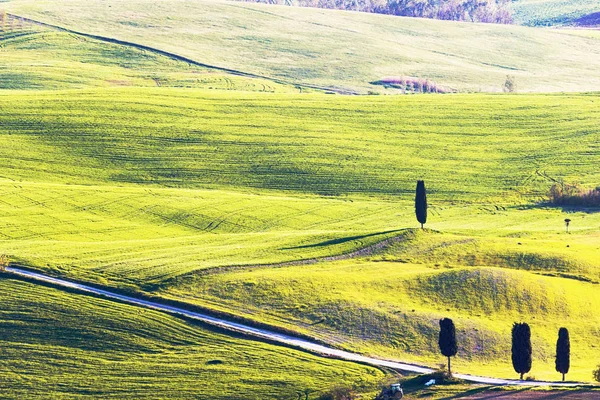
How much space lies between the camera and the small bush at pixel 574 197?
110 meters

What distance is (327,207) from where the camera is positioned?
4294 inches

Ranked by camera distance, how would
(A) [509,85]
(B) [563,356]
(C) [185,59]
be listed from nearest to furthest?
(B) [563,356] < (A) [509,85] < (C) [185,59]

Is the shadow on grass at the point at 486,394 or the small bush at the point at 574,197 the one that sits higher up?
the small bush at the point at 574,197

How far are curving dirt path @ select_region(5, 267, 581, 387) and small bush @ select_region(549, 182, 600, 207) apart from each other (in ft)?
153

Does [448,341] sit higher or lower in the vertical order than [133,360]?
higher

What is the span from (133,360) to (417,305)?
19.4 m

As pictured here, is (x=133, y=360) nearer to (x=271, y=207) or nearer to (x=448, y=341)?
(x=448, y=341)

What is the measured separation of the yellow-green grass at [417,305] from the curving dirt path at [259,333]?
50.3 inches

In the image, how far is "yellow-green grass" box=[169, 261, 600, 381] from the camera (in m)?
71.4

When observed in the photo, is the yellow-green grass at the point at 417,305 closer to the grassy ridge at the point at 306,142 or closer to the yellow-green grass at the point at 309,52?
the grassy ridge at the point at 306,142

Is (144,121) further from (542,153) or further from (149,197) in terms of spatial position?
(542,153)

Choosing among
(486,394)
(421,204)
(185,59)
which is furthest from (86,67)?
(486,394)

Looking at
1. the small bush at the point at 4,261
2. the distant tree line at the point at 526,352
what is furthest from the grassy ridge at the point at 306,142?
the distant tree line at the point at 526,352

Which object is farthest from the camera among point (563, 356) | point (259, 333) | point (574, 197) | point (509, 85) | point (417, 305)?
point (509, 85)
